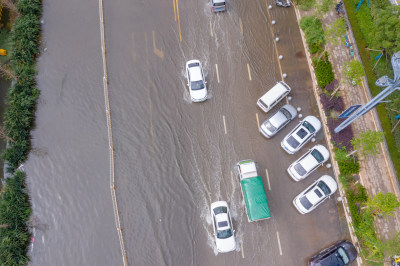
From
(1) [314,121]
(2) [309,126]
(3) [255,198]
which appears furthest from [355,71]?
(3) [255,198]

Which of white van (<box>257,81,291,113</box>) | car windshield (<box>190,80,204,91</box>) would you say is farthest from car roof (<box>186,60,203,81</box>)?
white van (<box>257,81,291,113</box>)

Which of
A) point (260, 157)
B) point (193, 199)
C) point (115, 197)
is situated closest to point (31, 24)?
point (115, 197)

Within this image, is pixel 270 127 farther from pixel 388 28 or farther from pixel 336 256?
pixel 388 28

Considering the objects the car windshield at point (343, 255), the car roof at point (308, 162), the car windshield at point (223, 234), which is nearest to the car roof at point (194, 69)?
the car roof at point (308, 162)

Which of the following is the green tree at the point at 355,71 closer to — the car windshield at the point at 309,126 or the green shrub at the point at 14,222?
the car windshield at the point at 309,126

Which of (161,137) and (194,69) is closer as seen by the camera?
(161,137)

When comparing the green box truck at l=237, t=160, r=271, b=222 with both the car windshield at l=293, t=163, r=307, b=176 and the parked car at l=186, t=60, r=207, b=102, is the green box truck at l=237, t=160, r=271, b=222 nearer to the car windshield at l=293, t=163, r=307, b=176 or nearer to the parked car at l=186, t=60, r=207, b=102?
the car windshield at l=293, t=163, r=307, b=176
